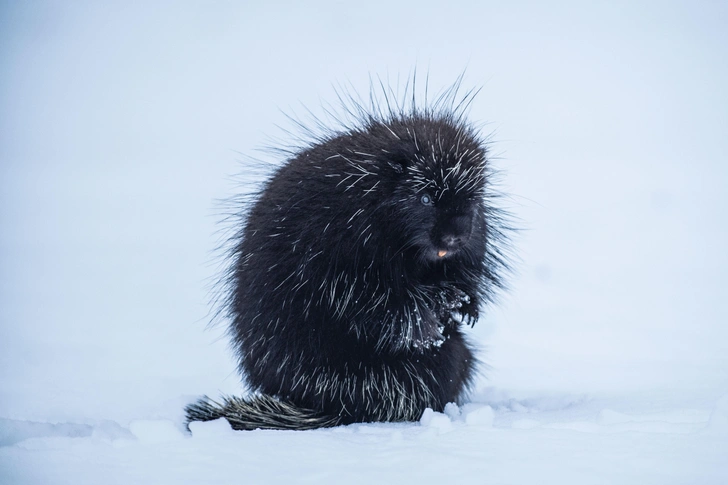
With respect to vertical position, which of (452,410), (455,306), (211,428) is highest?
(455,306)

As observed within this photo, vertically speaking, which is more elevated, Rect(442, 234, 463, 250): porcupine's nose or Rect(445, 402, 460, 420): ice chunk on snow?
Rect(442, 234, 463, 250): porcupine's nose

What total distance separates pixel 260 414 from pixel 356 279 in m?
0.78

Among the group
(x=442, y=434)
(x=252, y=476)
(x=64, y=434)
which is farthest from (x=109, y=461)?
(x=442, y=434)

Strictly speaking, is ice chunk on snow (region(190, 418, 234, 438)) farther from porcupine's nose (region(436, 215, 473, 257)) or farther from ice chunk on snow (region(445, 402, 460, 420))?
porcupine's nose (region(436, 215, 473, 257))

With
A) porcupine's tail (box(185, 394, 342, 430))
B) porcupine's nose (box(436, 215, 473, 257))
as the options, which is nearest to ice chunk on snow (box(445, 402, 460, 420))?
porcupine's tail (box(185, 394, 342, 430))

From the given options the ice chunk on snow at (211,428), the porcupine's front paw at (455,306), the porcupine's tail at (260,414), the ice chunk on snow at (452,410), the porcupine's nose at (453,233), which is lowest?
the ice chunk on snow at (211,428)

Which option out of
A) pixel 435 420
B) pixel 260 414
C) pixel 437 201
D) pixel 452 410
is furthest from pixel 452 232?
pixel 260 414

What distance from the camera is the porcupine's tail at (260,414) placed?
311 centimetres

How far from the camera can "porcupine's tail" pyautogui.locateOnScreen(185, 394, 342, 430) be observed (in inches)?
122

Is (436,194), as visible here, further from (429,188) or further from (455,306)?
(455,306)

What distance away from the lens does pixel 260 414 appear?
10.2 feet

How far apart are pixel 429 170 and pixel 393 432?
117cm

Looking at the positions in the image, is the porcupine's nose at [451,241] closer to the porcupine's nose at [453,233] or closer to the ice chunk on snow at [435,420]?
the porcupine's nose at [453,233]

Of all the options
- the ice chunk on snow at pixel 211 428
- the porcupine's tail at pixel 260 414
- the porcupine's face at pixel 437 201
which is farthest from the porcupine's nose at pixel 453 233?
the ice chunk on snow at pixel 211 428
